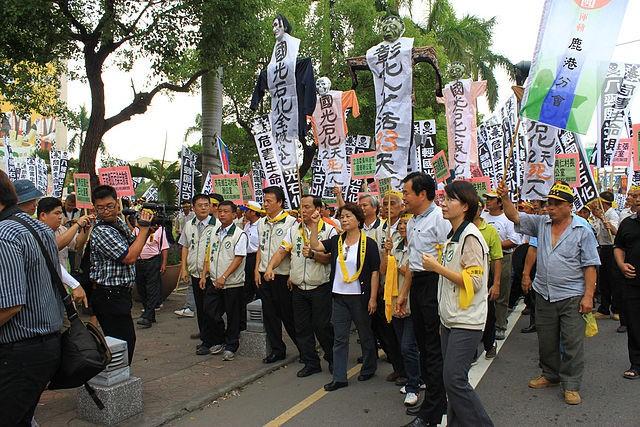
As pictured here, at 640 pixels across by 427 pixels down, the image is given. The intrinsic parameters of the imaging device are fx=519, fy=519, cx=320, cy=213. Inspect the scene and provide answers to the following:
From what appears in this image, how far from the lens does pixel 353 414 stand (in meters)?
4.62

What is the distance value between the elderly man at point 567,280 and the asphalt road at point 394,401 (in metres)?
0.31

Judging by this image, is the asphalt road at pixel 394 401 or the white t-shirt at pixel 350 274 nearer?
the asphalt road at pixel 394 401

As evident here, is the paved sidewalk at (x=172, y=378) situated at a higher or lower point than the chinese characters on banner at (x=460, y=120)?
lower

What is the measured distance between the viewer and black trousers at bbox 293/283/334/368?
5715 millimetres

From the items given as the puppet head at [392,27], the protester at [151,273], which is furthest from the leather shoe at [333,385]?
the protester at [151,273]

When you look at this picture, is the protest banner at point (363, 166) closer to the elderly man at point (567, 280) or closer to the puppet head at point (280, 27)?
the puppet head at point (280, 27)

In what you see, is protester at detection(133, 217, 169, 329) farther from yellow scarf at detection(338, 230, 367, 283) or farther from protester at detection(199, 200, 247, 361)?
yellow scarf at detection(338, 230, 367, 283)

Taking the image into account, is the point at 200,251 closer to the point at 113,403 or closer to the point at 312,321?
the point at 312,321

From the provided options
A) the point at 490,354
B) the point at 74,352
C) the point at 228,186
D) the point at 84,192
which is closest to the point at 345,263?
the point at 490,354

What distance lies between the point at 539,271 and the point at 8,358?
15.0ft

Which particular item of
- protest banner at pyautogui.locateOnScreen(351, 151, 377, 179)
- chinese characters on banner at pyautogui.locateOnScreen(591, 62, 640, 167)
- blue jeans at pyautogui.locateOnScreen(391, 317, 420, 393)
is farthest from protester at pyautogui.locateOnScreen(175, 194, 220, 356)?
chinese characters on banner at pyautogui.locateOnScreen(591, 62, 640, 167)

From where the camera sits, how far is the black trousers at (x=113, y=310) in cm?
482

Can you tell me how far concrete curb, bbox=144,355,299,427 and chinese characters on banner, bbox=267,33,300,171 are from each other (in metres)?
2.58

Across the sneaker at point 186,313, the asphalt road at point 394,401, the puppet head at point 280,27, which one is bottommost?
the sneaker at point 186,313
